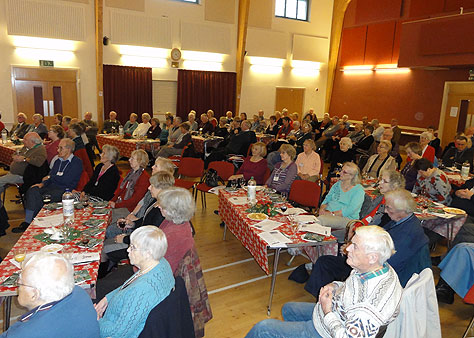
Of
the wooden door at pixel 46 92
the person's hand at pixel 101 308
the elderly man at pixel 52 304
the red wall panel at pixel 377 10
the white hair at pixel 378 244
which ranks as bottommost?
the person's hand at pixel 101 308

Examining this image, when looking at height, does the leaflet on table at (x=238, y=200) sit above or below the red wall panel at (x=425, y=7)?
below

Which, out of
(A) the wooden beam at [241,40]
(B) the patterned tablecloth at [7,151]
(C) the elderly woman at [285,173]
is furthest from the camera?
(A) the wooden beam at [241,40]

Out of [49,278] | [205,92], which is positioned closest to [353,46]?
[205,92]

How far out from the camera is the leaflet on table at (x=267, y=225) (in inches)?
133

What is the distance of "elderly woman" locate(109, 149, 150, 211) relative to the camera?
13.7 feet

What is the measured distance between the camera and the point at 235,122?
970cm

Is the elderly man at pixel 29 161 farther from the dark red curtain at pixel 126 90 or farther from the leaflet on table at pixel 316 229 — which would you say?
the dark red curtain at pixel 126 90

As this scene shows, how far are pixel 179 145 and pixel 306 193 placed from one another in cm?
466

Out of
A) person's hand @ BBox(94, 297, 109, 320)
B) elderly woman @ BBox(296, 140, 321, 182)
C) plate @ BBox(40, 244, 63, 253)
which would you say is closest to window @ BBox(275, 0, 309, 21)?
elderly woman @ BBox(296, 140, 321, 182)

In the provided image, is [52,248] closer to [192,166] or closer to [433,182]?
[192,166]

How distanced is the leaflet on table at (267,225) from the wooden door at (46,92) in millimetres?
10135

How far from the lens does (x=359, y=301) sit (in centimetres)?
197

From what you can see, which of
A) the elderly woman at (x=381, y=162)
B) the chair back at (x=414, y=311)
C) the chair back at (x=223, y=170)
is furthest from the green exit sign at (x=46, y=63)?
the chair back at (x=414, y=311)

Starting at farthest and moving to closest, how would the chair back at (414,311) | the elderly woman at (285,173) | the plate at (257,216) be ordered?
the elderly woman at (285,173), the plate at (257,216), the chair back at (414,311)
